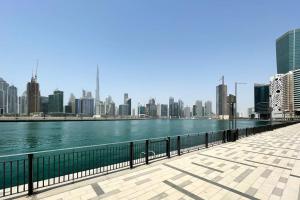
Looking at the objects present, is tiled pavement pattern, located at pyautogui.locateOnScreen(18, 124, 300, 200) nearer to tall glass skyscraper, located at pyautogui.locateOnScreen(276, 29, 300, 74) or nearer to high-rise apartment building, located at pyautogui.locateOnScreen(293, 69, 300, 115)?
high-rise apartment building, located at pyautogui.locateOnScreen(293, 69, 300, 115)

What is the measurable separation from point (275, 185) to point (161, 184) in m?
4.26

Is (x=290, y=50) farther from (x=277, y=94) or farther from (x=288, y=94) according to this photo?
(x=288, y=94)

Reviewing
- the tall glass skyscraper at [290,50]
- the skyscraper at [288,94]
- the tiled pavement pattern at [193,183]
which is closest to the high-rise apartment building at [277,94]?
the skyscraper at [288,94]

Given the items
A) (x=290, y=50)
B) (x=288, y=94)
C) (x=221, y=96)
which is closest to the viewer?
(x=221, y=96)

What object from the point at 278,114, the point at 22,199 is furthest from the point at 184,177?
the point at 278,114

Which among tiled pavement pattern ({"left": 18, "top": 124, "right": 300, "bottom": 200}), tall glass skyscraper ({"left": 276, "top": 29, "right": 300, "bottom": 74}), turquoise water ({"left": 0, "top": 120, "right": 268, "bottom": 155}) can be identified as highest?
tall glass skyscraper ({"left": 276, "top": 29, "right": 300, "bottom": 74})

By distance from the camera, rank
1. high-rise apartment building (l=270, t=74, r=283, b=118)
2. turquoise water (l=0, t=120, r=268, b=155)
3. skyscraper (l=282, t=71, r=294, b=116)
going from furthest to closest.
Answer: high-rise apartment building (l=270, t=74, r=283, b=118)
skyscraper (l=282, t=71, r=294, b=116)
turquoise water (l=0, t=120, r=268, b=155)

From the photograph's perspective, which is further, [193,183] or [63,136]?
[63,136]

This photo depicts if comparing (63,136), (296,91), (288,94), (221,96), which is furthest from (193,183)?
(288,94)

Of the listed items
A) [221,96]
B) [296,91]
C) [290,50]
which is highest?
[290,50]

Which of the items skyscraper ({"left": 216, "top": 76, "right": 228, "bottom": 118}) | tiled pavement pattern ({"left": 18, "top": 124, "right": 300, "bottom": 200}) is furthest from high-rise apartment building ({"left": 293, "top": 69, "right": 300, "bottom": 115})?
tiled pavement pattern ({"left": 18, "top": 124, "right": 300, "bottom": 200})

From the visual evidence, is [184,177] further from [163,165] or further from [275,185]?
[275,185]

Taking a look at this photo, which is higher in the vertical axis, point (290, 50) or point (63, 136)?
point (290, 50)

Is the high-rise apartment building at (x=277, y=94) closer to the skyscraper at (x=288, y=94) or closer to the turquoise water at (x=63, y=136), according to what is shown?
the skyscraper at (x=288, y=94)
